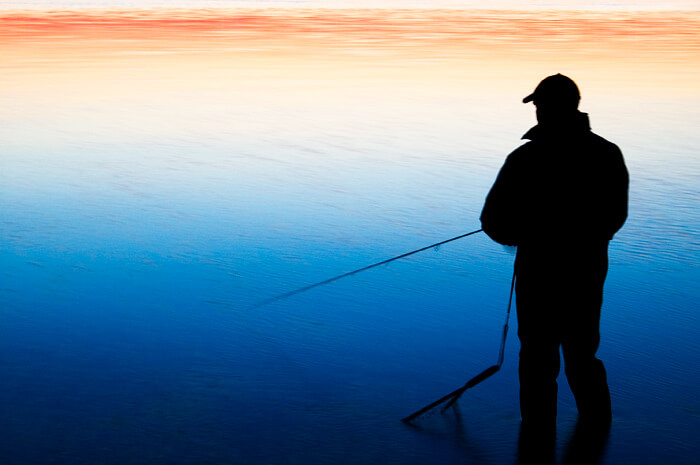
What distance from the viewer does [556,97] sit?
8.99 ft

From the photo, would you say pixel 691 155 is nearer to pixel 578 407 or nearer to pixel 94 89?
pixel 578 407

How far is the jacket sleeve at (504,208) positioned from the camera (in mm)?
2814

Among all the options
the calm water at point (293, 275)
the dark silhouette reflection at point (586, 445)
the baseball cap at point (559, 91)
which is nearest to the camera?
the baseball cap at point (559, 91)

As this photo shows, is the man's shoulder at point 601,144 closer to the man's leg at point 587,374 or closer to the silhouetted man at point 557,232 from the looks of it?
the silhouetted man at point 557,232

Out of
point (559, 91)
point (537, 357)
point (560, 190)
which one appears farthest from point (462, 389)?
point (559, 91)

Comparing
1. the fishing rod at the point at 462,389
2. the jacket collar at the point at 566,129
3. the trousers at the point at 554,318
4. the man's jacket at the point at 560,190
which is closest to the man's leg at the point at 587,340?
the trousers at the point at 554,318

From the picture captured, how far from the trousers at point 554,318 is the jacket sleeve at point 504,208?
75 millimetres

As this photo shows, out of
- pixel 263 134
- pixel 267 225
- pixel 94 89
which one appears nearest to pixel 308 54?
pixel 94 89

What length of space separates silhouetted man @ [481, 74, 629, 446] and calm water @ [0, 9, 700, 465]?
239 millimetres

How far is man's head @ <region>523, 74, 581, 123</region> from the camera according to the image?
107 inches

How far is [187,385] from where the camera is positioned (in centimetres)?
333

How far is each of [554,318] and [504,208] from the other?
37 centimetres

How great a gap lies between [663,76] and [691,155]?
5.75 metres

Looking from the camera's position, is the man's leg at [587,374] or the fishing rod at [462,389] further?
the fishing rod at [462,389]
